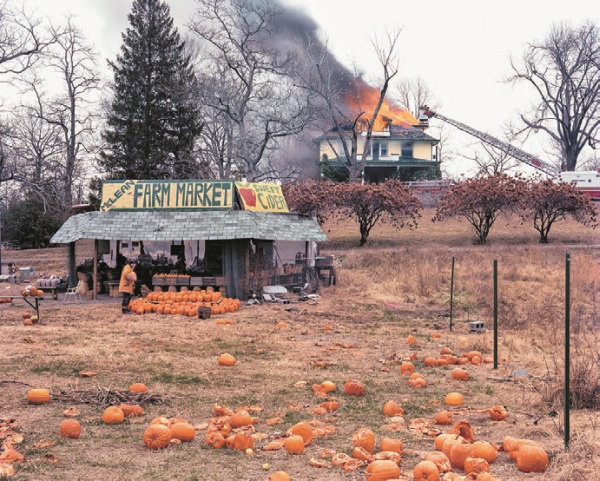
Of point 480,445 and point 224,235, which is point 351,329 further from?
point 480,445

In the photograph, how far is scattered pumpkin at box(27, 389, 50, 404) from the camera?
30.2 ft

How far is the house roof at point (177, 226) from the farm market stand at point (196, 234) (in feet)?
0.11

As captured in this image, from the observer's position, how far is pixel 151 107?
49.1 metres

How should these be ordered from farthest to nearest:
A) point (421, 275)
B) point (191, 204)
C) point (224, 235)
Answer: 1. point (421, 275)
2. point (191, 204)
3. point (224, 235)

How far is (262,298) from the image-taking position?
22562mm

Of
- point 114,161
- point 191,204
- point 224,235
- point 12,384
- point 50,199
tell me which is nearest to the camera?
point 12,384

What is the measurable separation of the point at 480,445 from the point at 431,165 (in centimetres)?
5440

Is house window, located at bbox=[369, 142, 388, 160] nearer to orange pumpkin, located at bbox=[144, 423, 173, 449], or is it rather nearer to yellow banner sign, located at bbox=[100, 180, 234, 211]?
yellow banner sign, located at bbox=[100, 180, 234, 211]

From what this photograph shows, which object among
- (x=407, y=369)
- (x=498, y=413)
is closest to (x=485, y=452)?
(x=498, y=413)

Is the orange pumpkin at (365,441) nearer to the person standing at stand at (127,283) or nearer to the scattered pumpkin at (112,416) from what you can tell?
the scattered pumpkin at (112,416)

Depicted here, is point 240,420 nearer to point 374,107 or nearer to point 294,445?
point 294,445

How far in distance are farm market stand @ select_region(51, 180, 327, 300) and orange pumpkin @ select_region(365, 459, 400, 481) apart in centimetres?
1603

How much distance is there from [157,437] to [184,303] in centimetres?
1330

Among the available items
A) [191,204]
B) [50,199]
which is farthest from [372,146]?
[191,204]
